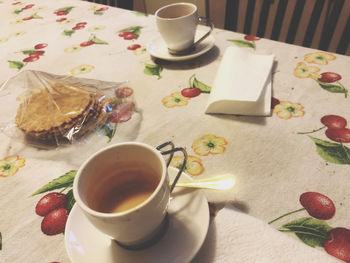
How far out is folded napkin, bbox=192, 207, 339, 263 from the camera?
313mm

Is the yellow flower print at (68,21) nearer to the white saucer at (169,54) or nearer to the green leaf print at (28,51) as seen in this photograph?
the green leaf print at (28,51)

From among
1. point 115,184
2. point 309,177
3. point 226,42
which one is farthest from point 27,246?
point 226,42

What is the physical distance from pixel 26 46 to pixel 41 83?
37 cm

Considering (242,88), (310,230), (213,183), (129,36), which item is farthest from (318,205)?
(129,36)

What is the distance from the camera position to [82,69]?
762 millimetres

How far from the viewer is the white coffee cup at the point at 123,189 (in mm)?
294

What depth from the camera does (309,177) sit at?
0.42 meters

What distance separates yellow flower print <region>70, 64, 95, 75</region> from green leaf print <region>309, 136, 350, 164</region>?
0.60 meters

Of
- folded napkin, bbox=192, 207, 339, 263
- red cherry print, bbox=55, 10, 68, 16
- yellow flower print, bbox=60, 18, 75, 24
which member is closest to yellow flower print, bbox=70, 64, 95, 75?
yellow flower print, bbox=60, 18, 75, 24

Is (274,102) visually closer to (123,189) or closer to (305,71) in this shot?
(305,71)

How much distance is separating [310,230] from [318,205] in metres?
0.04

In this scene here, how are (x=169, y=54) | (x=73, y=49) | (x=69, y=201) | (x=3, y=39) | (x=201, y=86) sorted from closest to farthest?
(x=69, y=201)
(x=201, y=86)
(x=169, y=54)
(x=73, y=49)
(x=3, y=39)

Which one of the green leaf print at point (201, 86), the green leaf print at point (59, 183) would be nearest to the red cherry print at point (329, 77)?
the green leaf print at point (201, 86)

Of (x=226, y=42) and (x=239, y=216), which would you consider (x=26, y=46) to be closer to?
(x=226, y=42)
